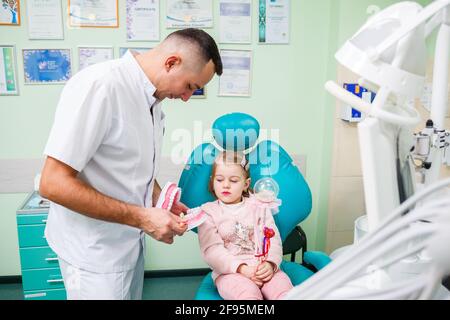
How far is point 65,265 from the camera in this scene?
1.44m

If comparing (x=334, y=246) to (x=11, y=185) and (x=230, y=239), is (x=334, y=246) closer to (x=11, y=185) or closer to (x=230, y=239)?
(x=230, y=239)

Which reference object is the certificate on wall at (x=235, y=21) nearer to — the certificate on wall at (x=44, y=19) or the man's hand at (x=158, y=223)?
the certificate on wall at (x=44, y=19)

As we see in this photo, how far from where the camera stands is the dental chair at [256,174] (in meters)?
1.85

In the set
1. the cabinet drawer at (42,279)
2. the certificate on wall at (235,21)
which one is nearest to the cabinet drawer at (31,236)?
the cabinet drawer at (42,279)

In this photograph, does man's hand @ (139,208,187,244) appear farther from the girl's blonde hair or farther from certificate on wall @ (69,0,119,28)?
certificate on wall @ (69,0,119,28)

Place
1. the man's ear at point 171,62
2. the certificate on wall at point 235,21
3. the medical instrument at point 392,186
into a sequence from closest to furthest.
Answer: the medical instrument at point 392,186 → the man's ear at point 171,62 → the certificate on wall at point 235,21

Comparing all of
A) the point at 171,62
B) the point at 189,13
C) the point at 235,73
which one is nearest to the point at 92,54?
the point at 189,13

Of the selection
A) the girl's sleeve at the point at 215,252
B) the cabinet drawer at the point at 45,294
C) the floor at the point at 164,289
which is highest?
the girl's sleeve at the point at 215,252

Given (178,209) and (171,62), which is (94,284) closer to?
(178,209)

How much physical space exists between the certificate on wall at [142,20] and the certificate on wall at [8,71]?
0.75 metres

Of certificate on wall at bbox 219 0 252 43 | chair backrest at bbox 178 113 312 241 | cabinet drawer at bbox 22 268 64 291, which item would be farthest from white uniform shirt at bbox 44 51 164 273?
certificate on wall at bbox 219 0 252 43

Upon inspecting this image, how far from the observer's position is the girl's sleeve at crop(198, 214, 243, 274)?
69.0 inches
